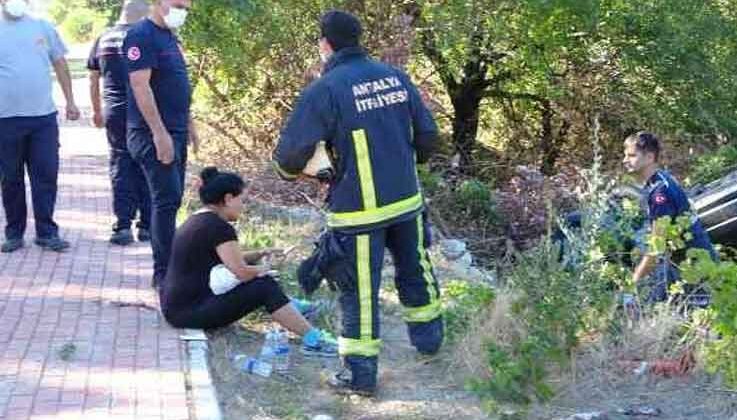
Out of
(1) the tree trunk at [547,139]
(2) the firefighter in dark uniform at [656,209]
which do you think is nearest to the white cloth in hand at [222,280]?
(2) the firefighter in dark uniform at [656,209]

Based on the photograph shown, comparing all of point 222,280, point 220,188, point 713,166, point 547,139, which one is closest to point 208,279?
point 222,280

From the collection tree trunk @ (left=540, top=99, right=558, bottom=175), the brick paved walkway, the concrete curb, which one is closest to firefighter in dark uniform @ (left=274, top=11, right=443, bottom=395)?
the concrete curb

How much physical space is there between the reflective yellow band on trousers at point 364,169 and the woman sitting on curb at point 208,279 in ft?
3.21

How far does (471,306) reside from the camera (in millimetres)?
6941

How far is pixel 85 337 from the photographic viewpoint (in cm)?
671

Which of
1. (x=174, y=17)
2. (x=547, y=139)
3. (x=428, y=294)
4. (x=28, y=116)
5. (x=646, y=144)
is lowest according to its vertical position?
(x=428, y=294)

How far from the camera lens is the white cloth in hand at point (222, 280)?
6.68 metres

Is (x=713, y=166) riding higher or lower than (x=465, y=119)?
lower

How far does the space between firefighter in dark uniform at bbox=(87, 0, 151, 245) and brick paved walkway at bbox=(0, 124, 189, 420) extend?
254mm

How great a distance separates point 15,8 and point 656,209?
4.36 metres

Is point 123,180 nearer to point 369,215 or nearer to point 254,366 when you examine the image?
point 254,366

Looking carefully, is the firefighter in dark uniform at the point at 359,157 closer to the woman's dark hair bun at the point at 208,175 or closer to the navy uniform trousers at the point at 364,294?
the navy uniform trousers at the point at 364,294

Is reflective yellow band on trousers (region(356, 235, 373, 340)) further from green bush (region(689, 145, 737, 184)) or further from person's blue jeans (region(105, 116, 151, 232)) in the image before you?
green bush (region(689, 145, 737, 184))

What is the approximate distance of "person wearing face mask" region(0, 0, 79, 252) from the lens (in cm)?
824
